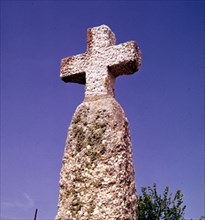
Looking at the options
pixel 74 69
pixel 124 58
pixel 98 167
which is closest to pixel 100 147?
pixel 98 167

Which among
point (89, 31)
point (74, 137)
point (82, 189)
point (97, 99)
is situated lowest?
point (82, 189)

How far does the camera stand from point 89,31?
511 centimetres

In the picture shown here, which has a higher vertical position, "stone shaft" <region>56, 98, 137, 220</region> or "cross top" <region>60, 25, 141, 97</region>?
"cross top" <region>60, 25, 141, 97</region>

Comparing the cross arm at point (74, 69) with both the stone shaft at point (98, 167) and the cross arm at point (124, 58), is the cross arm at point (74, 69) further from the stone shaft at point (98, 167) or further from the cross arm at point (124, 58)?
the stone shaft at point (98, 167)

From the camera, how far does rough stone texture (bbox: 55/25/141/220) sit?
3867 millimetres

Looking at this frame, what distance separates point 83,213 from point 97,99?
56.2 inches

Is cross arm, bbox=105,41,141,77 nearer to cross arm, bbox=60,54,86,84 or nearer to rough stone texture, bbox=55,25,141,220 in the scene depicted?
rough stone texture, bbox=55,25,141,220

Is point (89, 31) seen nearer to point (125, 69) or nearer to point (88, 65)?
point (88, 65)

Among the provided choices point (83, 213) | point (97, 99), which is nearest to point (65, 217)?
point (83, 213)

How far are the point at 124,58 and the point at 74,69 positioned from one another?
31.7 inches

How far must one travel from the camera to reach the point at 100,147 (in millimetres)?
4129

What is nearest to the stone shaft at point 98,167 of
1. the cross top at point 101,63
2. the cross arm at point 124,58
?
the cross top at point 101,63

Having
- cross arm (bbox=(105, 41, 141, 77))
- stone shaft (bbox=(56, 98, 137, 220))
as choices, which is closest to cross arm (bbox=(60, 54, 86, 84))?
cross arm (bbox=(105, 41, 141, 77))

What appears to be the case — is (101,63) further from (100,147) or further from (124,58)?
(100,147)
